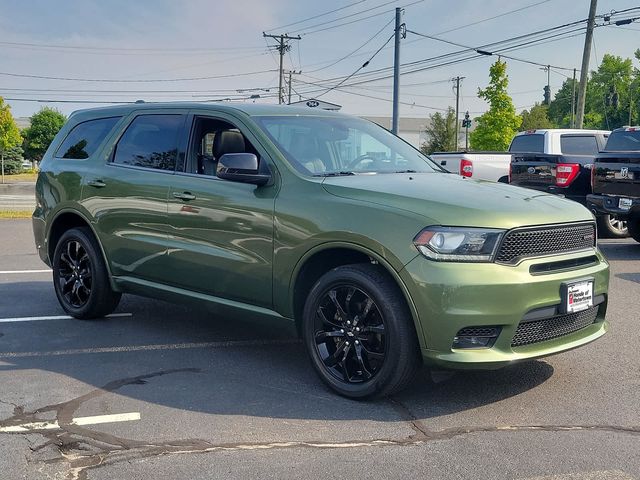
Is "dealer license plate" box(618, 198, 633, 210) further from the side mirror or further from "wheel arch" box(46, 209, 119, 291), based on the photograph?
"wheel arch" box(46, 209, 119, 291)

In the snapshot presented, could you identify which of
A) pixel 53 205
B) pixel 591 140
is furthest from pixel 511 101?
pixel 53 205

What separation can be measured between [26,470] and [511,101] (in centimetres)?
4837

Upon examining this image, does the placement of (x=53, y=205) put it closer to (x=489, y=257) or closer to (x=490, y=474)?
(x=489, y=257)

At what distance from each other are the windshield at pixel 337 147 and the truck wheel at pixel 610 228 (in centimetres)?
822

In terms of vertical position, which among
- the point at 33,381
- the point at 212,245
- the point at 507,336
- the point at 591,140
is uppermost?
the point at 591,140

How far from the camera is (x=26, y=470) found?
10.9 ft

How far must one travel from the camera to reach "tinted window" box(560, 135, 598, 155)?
1323 centimetres

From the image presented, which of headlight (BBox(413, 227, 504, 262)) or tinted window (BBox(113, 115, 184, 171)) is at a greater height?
tinted window (BBox(113, 115, 184, 171))

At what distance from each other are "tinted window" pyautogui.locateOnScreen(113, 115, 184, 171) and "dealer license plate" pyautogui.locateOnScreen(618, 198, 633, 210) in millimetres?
7511

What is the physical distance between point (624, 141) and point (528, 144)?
9.05ft

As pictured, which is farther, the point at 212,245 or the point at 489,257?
the point at 212,245

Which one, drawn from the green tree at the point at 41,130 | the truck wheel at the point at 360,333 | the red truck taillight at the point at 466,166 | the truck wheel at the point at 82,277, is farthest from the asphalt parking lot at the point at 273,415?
the green tree at the point at 41,130

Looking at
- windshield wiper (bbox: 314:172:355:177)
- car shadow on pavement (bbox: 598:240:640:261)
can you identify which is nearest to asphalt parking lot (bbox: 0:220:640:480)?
windshield wiper (bbox: 314:172:355:177)

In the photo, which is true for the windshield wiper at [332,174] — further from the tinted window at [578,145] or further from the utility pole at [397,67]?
the utility pole at [397,67]
